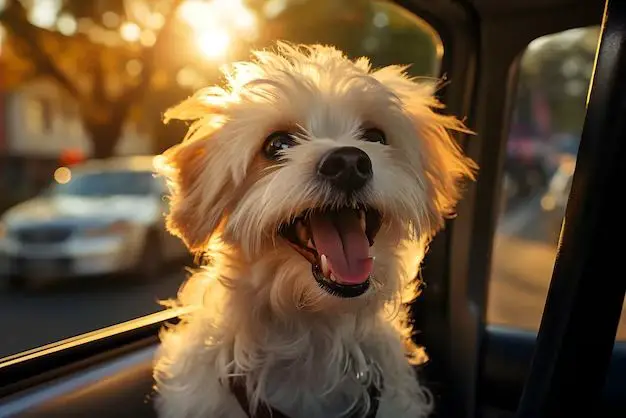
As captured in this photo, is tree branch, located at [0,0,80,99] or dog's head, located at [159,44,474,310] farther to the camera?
tree branch, located at [0,0,80,99]

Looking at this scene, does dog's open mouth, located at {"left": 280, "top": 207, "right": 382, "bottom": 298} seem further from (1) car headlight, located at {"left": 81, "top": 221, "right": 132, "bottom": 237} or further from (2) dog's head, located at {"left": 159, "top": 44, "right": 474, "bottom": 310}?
(1) car headlight, located at {"left": 81, "top": 221, "right": 132, "bottom": 237}

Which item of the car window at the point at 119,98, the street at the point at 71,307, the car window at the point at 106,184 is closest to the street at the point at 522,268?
the car window at the point at 119,98

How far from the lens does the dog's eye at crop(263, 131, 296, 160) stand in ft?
7.85

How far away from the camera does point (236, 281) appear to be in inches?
97.3

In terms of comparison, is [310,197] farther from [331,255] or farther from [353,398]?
[353,398]

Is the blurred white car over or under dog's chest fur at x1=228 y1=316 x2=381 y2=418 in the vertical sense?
under

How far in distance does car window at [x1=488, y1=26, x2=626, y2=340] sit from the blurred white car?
210 centimetres

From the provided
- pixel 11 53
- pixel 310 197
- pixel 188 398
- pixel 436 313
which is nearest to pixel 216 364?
pixel 188 398

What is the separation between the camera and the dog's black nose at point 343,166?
218 cm

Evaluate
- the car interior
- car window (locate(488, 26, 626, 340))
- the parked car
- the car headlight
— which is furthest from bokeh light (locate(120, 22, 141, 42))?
the car interior

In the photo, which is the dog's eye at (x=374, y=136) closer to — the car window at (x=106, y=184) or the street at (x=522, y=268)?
the street at (x=522, y=268)

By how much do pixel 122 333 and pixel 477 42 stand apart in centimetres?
194

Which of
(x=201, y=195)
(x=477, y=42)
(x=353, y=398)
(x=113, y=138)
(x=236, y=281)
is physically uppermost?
(x=477, y=42)

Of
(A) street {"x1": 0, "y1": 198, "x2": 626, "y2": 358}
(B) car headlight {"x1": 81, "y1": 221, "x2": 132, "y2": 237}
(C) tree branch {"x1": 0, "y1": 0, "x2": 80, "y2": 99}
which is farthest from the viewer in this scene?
(C) tree branch {"x1": 0, "y1": 0, "x2": 80, "y2": 99}
